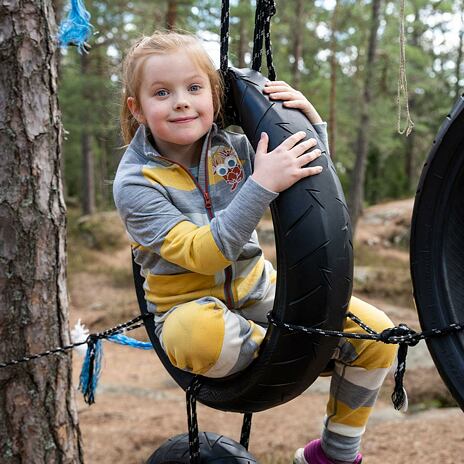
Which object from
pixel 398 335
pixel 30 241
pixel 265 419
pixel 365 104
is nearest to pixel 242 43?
pixel 365 104

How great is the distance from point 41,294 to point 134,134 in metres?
0.95

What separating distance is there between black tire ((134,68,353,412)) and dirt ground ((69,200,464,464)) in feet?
8.85

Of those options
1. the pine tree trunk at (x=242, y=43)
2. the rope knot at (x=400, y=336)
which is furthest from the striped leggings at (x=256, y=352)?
the pine tree trunk at (x=242, y=43)

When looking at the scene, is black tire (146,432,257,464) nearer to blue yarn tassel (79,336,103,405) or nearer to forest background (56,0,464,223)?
blue yarn tassel (79,336,103,405)

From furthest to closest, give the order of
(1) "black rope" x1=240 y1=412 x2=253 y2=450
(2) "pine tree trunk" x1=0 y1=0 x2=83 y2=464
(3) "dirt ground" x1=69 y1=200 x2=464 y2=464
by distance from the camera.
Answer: (3) "dirt ground" x1=69 y1=200 x2=464 y2=464 < (2) "pine tree trunk" x1=0 y1=0 x2=83 y2=464 < (1) "black rope" x1=240 y1=412 x2=253 y2=450

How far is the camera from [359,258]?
13.3m

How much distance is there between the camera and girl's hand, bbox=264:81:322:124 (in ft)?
5.43

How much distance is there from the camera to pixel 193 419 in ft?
6.01

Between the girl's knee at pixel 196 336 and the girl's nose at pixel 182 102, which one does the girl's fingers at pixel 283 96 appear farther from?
the girl's knee at pixel 196 336

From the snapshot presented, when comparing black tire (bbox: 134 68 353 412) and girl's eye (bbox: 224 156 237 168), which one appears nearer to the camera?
black tire (bbox: 134 68 353 412)

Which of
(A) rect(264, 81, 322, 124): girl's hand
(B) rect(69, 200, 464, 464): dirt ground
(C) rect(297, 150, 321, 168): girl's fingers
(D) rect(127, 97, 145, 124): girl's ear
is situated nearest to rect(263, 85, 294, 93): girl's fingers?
(A) rect(264, 81, 322, 124): girl's hand

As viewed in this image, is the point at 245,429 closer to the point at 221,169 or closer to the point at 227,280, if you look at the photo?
the point at 227,280

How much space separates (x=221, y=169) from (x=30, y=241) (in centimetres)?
112

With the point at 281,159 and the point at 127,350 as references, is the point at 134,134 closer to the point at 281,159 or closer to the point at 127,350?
the point at 281,159
